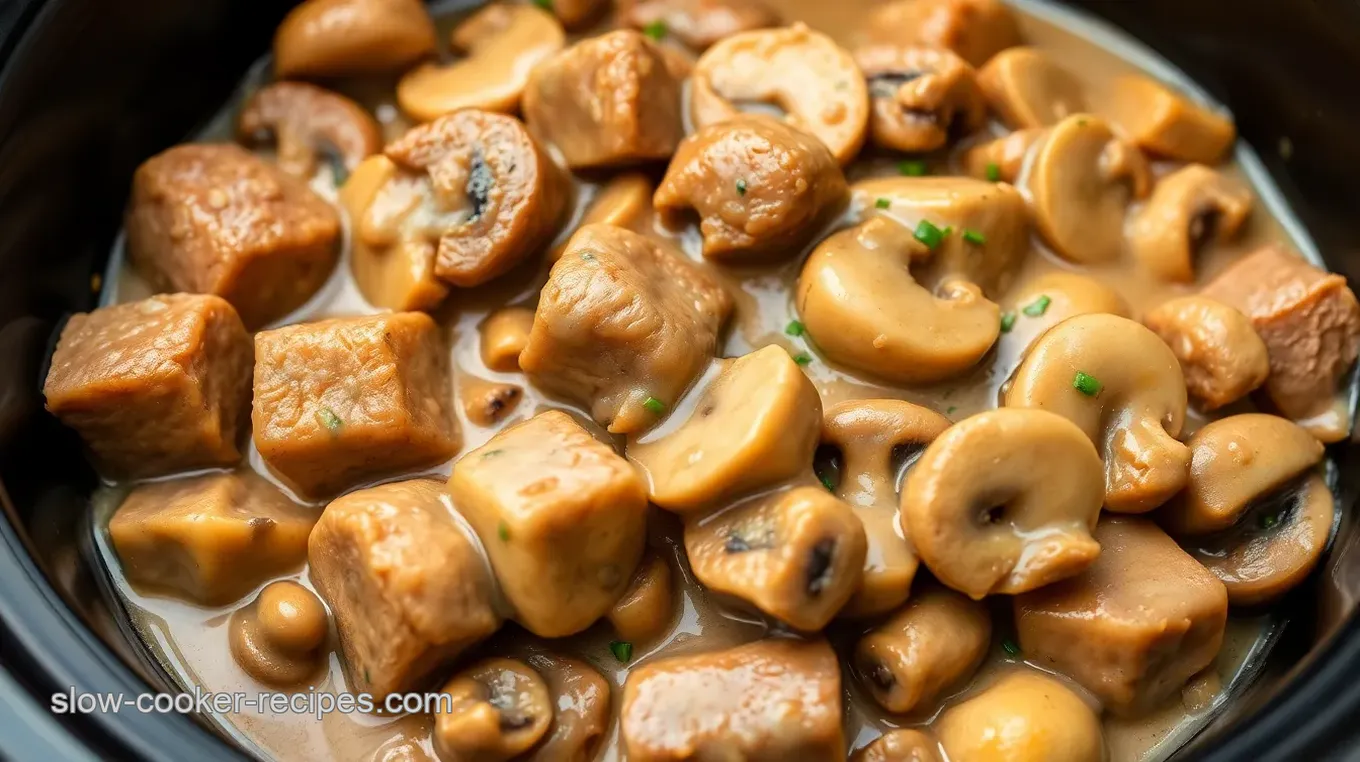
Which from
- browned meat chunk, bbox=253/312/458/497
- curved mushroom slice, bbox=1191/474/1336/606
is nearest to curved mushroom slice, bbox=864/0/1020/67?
curved mushroom slice, bbox=1191/474/1336/606

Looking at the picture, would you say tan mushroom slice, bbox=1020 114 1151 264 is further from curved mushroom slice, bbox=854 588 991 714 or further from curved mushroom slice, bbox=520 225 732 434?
curved mushroom slice, bbox=854 588 991 714

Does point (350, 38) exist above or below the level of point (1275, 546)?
above

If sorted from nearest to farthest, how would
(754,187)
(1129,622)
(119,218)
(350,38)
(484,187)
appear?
(1129,622) < (754,187) < (484,187) < (119,218) < (350,38)

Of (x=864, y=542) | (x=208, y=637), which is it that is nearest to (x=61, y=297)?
(x=208, y=637)

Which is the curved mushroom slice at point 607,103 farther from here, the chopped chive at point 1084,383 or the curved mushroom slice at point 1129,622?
the curved mushroom slice at point 1129,622

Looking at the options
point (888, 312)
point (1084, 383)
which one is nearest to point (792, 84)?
point (888, 312)

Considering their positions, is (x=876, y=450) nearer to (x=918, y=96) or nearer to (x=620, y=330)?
(x=620, y=330)
